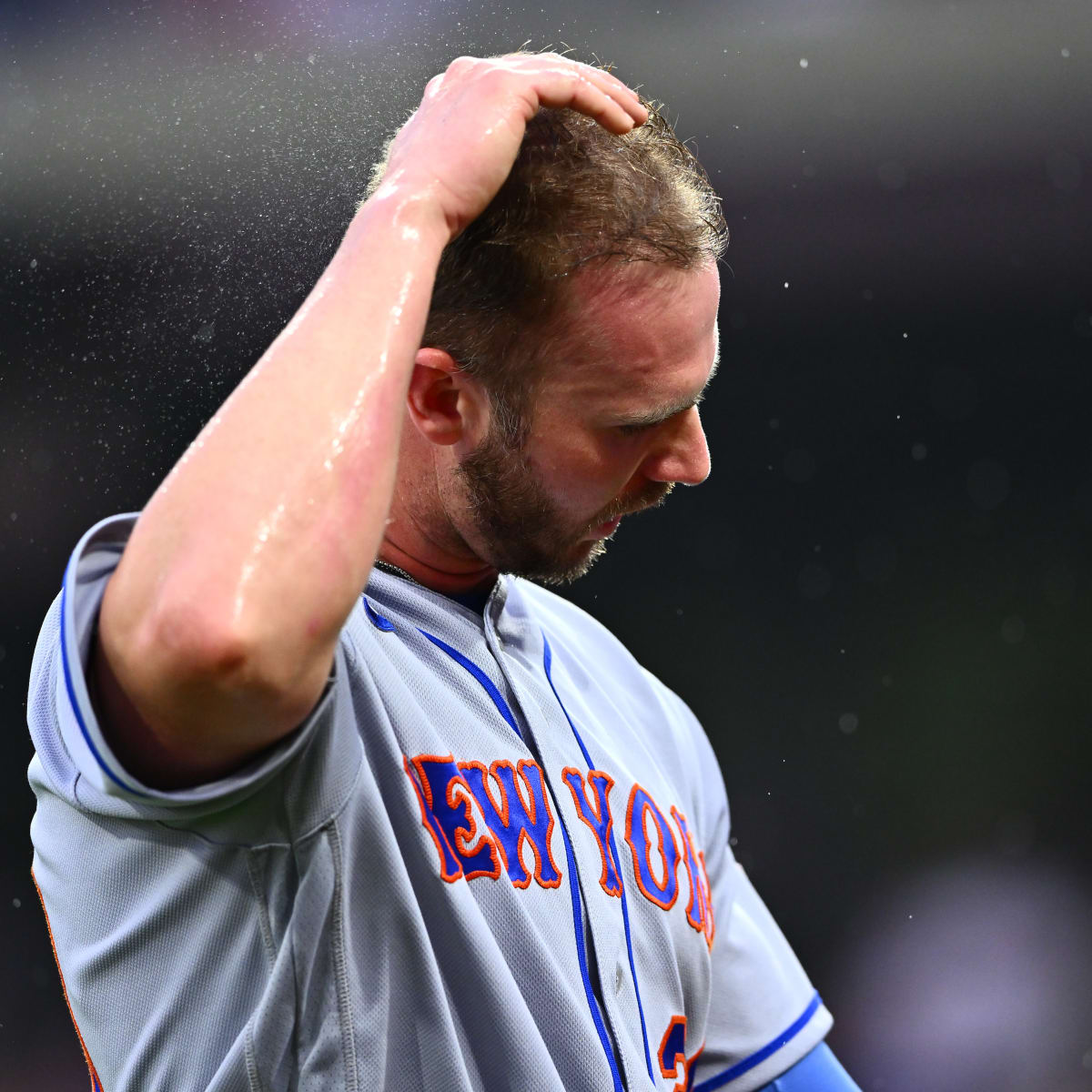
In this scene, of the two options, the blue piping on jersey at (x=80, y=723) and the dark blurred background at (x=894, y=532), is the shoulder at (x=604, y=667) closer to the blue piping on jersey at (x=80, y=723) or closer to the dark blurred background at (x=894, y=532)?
the blue piping on jersey at (x=80, y=723)

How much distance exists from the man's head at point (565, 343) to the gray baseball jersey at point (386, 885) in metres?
0.08

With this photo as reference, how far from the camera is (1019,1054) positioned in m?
1.84

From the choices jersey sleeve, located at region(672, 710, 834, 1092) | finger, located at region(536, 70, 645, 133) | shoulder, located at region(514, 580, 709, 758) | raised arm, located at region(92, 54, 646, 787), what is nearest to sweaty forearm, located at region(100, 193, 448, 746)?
raised arm, located at region(92, 54, 646, 787)

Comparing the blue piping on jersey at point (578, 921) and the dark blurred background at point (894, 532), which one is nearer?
the blue piping on jersey at point (578, 921)

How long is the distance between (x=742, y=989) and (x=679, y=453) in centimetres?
39

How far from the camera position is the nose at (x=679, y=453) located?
2.28 ft

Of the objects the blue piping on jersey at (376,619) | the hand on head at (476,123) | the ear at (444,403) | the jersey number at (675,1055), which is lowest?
the jersey number at (675,1055)

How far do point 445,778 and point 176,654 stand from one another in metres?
0.22

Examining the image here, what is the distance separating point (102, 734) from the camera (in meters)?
0.41

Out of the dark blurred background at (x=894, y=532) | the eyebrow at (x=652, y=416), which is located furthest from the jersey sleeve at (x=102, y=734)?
the dark blurred background at (x=894, y=532)

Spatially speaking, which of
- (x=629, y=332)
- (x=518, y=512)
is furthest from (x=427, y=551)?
(x=629, y=332)

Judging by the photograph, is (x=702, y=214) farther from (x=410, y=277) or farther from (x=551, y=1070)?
(x=551, y=1070)

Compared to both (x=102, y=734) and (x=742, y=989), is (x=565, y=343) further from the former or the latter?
(x=742, y=989)

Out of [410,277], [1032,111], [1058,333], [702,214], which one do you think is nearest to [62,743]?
[410,277]
